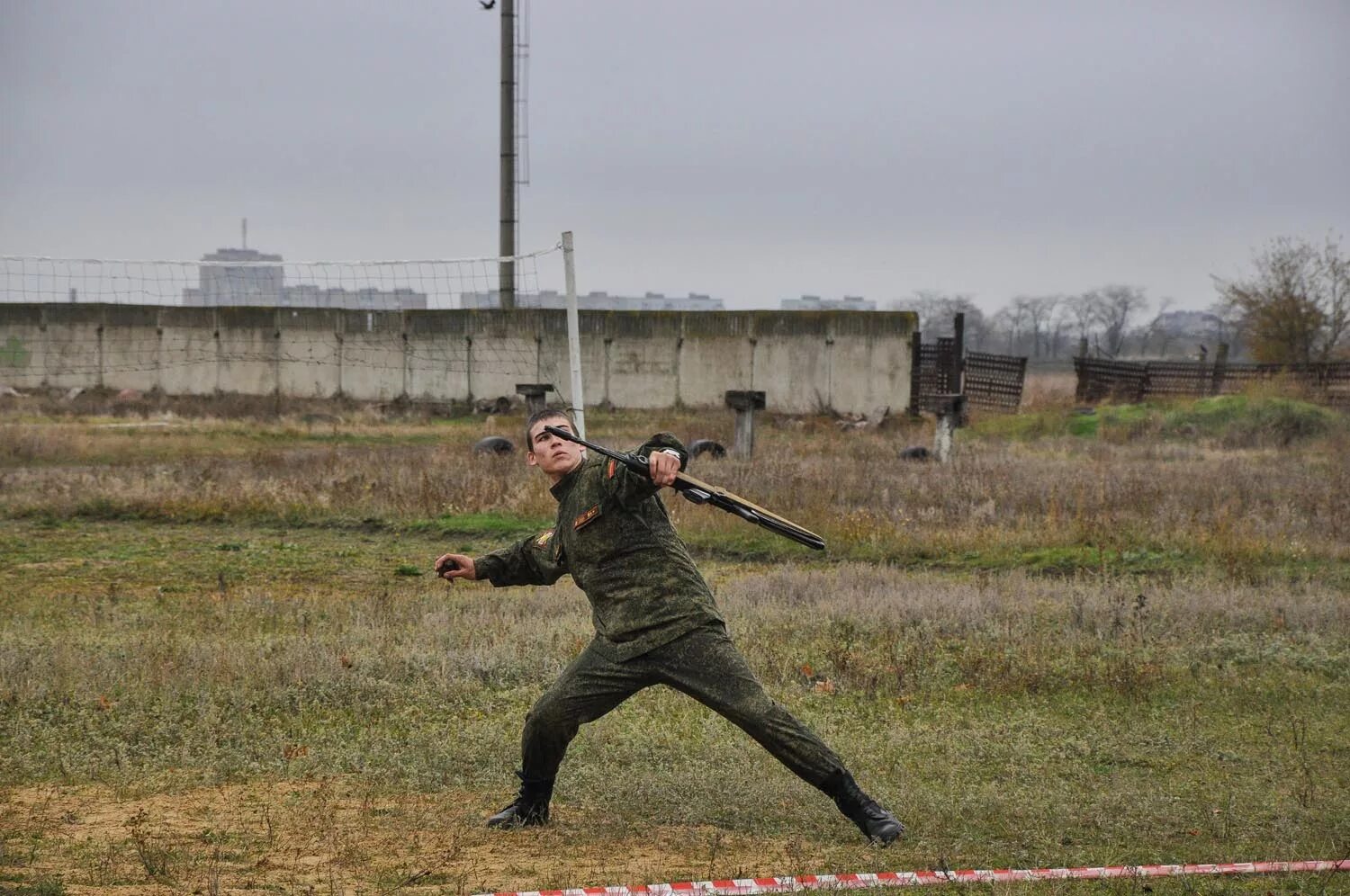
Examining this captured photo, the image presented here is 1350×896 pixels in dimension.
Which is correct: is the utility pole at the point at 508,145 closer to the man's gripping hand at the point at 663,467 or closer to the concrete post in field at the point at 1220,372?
the concrete post in field at the point at 1220,372

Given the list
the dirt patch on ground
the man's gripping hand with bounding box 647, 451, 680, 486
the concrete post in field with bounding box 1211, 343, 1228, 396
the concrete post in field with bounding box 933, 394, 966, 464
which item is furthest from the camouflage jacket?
the concrete post in field with bounding box 1211, 343, 1228, 396

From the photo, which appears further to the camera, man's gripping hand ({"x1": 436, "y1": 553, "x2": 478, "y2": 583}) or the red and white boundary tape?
man's gripping hand ({"x1": 436, "y1": 553, "x2": 478, "y2": 583})

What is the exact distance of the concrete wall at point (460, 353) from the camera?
31.8 metres

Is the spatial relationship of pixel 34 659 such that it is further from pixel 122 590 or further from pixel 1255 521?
pixel 1255 521

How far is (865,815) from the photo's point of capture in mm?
6082

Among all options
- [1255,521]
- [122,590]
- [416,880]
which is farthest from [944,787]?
[1255,521]

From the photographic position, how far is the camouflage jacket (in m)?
5.93

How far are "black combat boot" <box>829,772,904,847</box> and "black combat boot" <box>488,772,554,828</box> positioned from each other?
1283 mm

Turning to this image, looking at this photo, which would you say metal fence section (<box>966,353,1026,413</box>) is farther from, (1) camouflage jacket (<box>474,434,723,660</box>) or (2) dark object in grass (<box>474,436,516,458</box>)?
(1) camouflage jacket (<box>474,434,723,660</box>)

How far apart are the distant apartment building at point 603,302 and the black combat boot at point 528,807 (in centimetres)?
1926

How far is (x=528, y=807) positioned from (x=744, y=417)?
602 inches

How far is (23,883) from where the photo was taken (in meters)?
5.23

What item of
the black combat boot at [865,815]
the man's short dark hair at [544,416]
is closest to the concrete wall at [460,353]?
the man's short dark hair at [544,416]

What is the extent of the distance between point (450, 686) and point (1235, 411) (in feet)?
78.2
